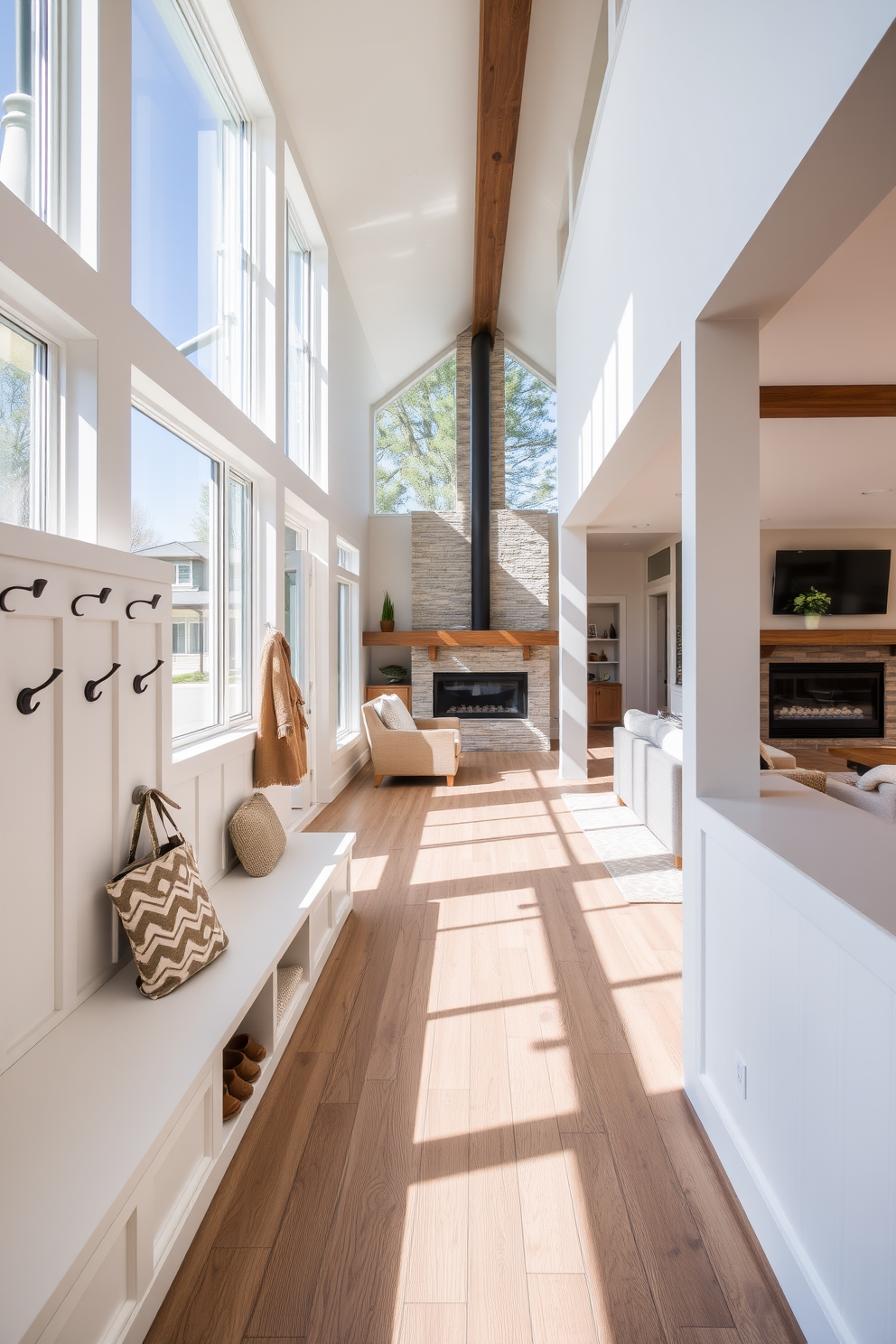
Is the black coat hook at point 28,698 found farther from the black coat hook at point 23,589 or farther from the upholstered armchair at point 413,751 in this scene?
the upholstered armchair at point 413,751

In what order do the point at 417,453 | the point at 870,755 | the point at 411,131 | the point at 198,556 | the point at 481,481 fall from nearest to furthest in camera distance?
the point at 198,556 → the point at 411,131 → the point at 870,755 → the point at 481,481 → the point at 417,453

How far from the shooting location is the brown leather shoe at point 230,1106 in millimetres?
1726

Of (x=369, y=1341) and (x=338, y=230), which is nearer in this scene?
(x=369, y=1341)

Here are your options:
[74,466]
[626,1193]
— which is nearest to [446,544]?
[74,466]

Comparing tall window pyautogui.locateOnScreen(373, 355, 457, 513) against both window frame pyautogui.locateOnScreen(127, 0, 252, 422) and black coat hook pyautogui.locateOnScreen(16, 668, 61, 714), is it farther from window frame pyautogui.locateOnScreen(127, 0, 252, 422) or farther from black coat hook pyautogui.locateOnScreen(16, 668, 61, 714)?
black coat hook pyautogui.locateOnScreen(16, 668, 61, 714)

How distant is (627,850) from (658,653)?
20.0 feet

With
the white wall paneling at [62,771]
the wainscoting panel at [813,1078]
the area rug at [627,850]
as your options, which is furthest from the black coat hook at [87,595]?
the area rug at [627,850]

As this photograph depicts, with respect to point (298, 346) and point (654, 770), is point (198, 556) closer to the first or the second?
point (298, 346)

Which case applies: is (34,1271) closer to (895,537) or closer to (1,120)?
(1,120)

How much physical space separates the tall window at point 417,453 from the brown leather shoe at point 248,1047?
7244 millimetres

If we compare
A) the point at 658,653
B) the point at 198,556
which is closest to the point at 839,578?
the point at 658,653

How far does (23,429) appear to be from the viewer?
71.6 inches

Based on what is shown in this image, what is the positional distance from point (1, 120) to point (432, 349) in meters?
7.22

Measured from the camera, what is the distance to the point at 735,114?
1.57m
